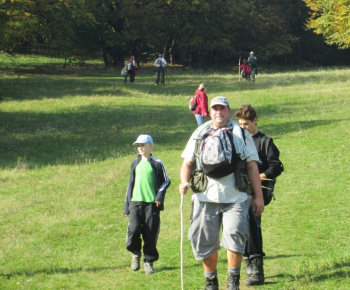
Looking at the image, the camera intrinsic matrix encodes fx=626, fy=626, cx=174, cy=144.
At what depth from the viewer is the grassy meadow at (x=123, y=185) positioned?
26.3ft

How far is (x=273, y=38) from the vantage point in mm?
66500

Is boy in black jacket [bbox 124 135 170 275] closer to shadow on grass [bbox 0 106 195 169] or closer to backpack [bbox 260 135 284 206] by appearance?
backpack [bbox 260 135 284 206]

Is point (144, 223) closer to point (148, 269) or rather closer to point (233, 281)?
point (148, 269)

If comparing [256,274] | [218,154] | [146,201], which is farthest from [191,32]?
[218,154]

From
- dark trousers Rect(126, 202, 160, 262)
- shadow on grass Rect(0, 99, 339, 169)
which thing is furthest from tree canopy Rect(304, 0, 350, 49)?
dark trousers Rect(126, 202, 160, 262)

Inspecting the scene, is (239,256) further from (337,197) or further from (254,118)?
(337,197)

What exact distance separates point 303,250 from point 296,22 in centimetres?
6604

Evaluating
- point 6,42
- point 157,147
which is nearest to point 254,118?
point 157,147

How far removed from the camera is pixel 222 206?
5973 mm

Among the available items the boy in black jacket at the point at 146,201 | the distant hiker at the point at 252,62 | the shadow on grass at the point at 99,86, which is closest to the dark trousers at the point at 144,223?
the boy in black jacket at the point at 146,201

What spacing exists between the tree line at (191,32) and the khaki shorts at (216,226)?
3625cm

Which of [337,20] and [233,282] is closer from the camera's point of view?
[233,282]

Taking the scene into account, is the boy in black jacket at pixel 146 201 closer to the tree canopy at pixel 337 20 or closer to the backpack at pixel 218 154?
the backpack at pixel 218 154

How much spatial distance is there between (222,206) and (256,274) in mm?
1224
